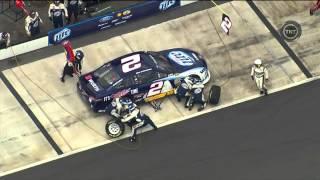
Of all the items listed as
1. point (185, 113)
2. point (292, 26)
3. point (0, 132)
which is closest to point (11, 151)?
point (0, 132)

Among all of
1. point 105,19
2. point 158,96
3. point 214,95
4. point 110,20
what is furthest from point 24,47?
point 214,95

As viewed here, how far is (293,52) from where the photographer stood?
1041 inches

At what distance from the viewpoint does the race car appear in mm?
23719

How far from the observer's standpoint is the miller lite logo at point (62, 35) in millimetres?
26938

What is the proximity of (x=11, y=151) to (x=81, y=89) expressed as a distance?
323 cm

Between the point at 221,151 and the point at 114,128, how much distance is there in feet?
11.9

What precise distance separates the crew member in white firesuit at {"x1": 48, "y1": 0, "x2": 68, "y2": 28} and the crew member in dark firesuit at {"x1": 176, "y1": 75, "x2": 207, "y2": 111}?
5.99 meters

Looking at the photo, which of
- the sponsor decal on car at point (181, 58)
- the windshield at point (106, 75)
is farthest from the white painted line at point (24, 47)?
the sponsor decal on car at point (181, 58)

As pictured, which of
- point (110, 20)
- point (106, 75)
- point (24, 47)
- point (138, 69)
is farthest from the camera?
point (110, 20)

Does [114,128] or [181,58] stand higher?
[181,58]

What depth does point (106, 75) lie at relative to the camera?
78.9 ft

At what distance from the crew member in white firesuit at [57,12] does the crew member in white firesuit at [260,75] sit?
25.6ft

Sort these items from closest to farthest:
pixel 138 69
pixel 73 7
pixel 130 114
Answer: pixel 130 114 < pixel 138 69 < pixel 73 7

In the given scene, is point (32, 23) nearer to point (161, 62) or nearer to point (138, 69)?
point (138, 69)
